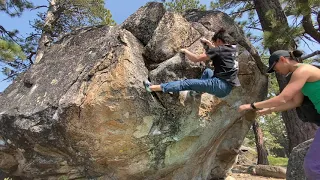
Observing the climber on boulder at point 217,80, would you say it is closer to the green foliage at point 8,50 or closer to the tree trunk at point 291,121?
the tree trunk at point 291,121

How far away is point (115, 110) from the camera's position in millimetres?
4801

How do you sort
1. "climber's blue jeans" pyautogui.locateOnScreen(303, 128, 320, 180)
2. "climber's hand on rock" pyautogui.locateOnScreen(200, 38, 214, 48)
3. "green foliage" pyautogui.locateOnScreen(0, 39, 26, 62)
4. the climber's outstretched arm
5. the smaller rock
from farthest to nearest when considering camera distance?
"green foliage" pyautogui.locateOnScreen(0, 39, 26, 62), the smaller rock, "climber's hand on rock" pyautogui.locateOnScreen(200, 38, 214, 48), the climber's outstretched arm, "climber's blue jeans" pyautogui.locateOnScreen(303, 128, 320, 180)

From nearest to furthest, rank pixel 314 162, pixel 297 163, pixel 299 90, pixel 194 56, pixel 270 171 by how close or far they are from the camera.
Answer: pixel 314 162, pixel 299 90, pixel 297 163, pixel 194 56, pixel 270 171

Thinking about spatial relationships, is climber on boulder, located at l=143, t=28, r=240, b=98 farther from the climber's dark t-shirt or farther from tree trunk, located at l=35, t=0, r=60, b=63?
tree trunk, located at l=35, t=0, r=60, b=63

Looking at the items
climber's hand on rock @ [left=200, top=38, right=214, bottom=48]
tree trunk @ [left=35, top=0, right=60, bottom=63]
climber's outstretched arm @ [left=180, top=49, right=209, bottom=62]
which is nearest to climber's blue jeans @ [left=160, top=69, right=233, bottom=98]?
climber's outstretched arm @ [left=180, top=49, right=209, bottom=62]

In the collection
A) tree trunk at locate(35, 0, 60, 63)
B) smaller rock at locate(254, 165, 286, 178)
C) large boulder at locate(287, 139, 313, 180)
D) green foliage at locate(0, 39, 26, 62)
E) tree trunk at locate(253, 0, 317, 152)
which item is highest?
tree trunk at locate(35, 0, 60, 63)

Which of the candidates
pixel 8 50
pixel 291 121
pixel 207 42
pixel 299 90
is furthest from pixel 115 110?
pixel 8 50

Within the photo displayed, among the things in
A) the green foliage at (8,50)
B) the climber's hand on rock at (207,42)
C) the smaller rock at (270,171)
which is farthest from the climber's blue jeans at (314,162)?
the green foliage at (8,50)

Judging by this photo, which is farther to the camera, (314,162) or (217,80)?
(217,80)

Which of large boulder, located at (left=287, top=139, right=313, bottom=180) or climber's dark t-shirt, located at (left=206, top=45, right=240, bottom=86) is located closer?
large boulder, located at (left=287, top=139, right=313, bottom=180)

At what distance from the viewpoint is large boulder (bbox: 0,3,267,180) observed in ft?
16.0

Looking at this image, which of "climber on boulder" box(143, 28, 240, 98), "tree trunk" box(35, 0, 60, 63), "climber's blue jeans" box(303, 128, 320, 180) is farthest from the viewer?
"tree trunk" box(35, 0, 60, 63)

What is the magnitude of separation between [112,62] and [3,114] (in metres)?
2.39

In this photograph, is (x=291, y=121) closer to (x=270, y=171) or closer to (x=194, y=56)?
(x=270, y=171)
